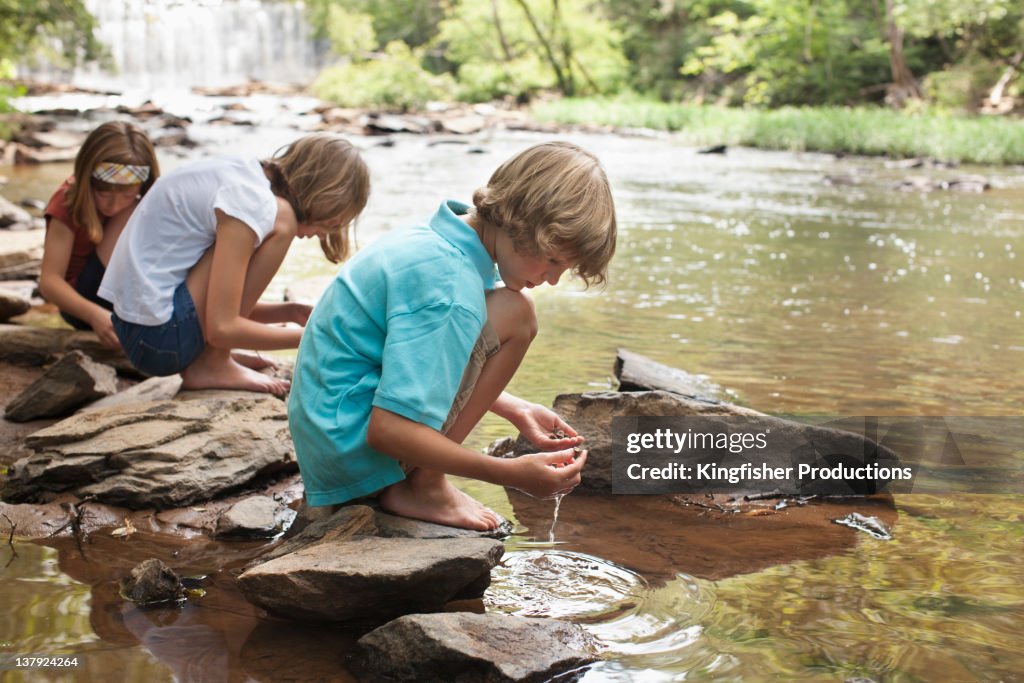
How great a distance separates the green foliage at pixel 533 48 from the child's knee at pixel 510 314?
30.4 m

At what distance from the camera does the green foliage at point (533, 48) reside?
32.8 metres

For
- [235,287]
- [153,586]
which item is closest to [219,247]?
[235,287]

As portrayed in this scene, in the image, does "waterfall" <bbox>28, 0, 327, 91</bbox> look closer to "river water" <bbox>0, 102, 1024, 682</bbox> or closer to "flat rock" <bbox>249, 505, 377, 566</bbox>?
"river water" <bbox>0, 102, 1024, 682</bbox>

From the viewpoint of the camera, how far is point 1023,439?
344cm

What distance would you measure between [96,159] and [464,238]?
→ 1.97 meters

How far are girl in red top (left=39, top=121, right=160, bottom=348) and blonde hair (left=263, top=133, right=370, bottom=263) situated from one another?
76cm

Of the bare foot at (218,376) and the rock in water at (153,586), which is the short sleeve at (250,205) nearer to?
the bare foot at (218,376)

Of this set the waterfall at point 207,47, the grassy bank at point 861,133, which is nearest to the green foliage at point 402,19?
the waterfall at point 207,47

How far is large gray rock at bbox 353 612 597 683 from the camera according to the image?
1.82m

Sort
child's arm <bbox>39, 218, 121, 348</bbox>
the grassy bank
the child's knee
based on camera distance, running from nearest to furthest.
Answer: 1. the child's knee
2. child's arm <bbox>39, 218, 121, 348</bbox>
3. the grassy bank

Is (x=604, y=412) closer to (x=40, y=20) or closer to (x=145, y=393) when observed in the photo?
(x=145, y=393)

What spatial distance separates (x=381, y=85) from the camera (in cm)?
2789

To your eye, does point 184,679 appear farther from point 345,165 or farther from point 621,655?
point 345,165

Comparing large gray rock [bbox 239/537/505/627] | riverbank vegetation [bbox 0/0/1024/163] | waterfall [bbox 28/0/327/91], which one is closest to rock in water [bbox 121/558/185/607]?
large gray rock [bbox 239/537/505/627]
